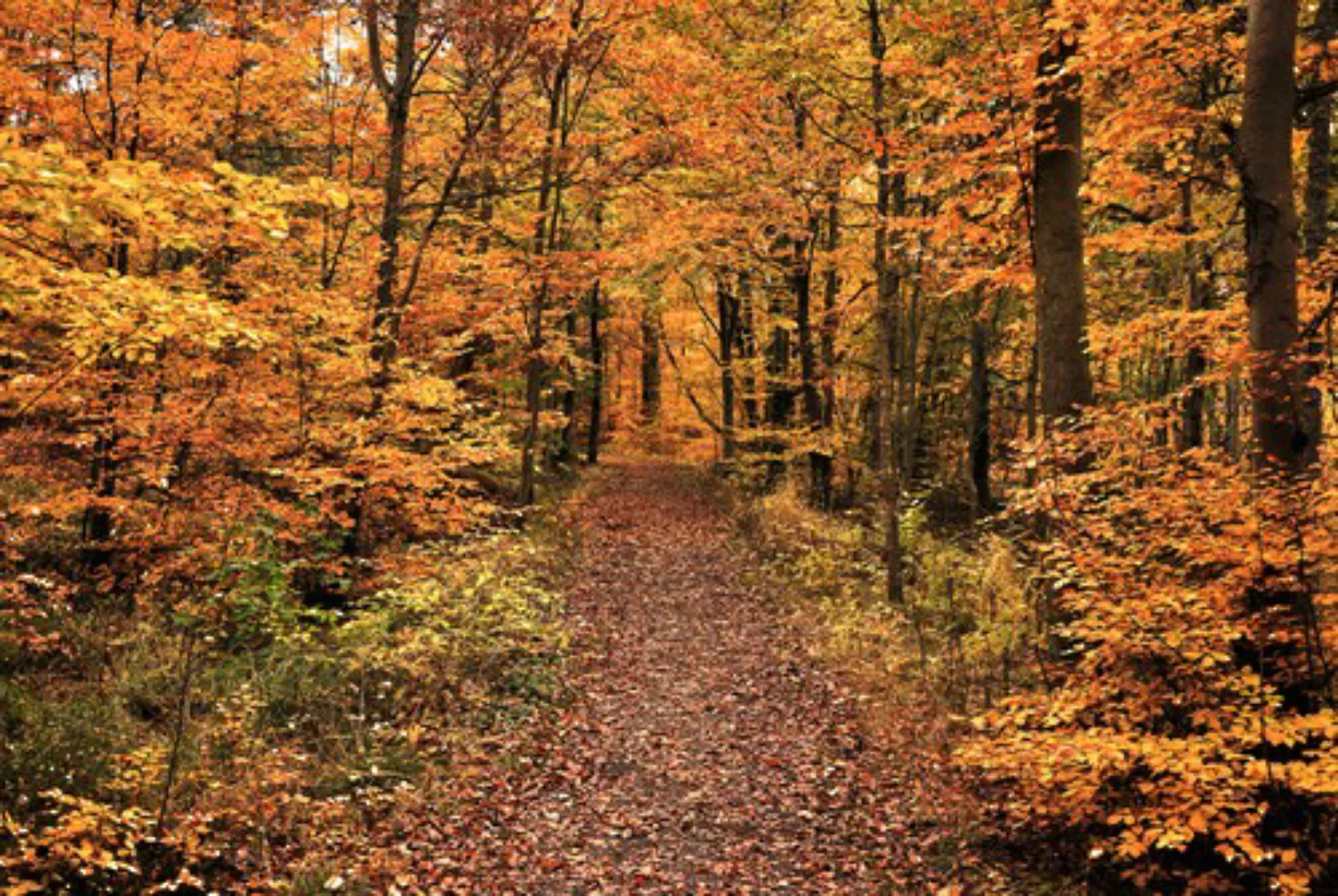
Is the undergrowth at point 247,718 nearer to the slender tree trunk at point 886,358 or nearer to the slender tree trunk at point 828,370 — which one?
the slender tree trunk at point 886,358

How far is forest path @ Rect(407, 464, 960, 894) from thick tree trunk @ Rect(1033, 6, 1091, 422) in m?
3.92

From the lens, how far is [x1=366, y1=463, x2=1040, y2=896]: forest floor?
233 inches

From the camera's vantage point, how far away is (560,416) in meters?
16.9

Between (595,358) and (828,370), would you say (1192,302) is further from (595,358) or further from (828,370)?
(595,358)

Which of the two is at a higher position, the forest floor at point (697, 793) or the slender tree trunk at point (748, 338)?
the slender tree trunk at point (748, 338)

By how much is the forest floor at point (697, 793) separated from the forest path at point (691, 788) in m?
0.02

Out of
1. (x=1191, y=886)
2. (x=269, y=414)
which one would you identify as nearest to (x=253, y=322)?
(x=269, y=414)

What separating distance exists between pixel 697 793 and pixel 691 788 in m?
0.12

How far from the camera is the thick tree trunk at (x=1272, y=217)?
528cm

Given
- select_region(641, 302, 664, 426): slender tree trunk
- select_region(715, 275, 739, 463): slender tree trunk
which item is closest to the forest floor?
select_region(715, 275, 739, 463): slender tree trunk

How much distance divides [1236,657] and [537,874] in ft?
17.1

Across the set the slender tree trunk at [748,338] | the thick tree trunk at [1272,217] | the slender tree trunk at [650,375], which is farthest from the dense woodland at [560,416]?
the slender tree trunk at [650,375]

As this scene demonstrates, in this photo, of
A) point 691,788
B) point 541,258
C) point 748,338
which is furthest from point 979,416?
point 691,788

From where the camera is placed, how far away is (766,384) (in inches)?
906
